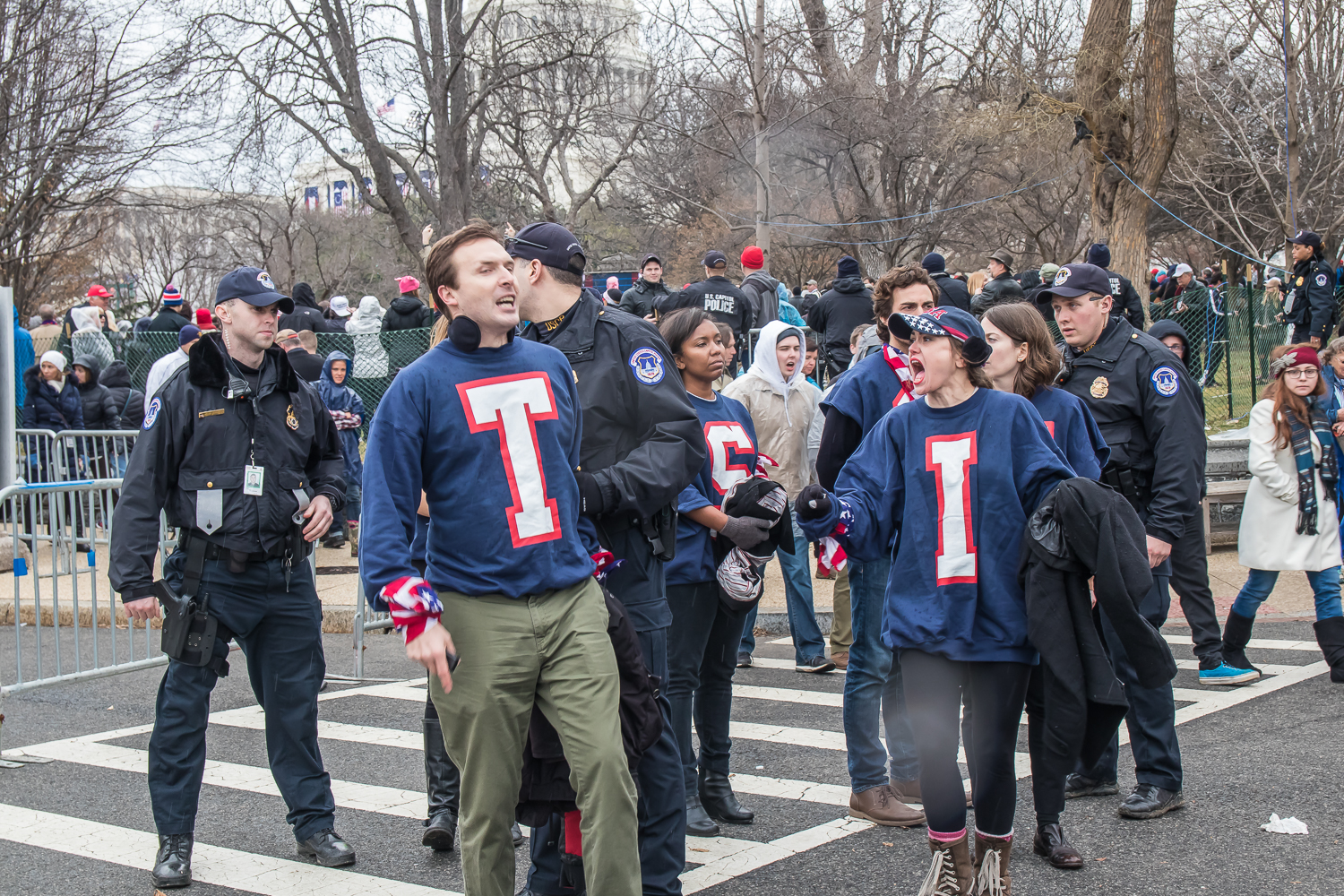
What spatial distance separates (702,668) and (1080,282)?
231 cm

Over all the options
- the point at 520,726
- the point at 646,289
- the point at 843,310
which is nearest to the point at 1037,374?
the point at 520,726

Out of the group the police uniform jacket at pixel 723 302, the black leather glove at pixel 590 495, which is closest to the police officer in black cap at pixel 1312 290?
the police uniform jacket at pixel 723 302

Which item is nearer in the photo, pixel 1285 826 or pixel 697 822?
pixel 1285 826

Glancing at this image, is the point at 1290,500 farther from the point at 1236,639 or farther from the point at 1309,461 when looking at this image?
the point at 1236,639

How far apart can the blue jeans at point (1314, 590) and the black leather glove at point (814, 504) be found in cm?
425

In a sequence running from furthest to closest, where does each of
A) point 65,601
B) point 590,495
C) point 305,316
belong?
point 305,316
point 65,601
point 590,495

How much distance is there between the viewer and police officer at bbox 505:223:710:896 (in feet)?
12.6

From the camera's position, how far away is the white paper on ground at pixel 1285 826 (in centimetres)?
471

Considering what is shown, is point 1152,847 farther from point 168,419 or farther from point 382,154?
point 382,154

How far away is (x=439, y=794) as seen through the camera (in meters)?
4.96

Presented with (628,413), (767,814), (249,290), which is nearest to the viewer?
(628,413)

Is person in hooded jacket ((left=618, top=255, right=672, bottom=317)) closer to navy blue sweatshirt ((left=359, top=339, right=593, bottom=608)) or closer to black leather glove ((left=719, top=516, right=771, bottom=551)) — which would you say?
black leather glove ((left=719, top=516, right=771, bottom=551))

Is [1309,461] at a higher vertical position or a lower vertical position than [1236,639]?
higher

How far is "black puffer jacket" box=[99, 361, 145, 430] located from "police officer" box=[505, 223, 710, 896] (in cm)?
1073
